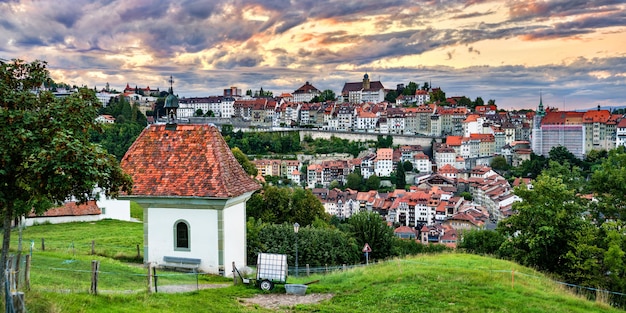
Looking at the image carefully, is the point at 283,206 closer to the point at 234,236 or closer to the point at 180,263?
the point at 234,236

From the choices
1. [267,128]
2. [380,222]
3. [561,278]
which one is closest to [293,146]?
[267,128]

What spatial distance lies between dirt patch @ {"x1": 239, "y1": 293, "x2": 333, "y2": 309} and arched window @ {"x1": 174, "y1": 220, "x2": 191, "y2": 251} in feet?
10.9

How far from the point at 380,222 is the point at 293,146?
9261 centimetres

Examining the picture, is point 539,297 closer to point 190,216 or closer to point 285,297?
point 285,297

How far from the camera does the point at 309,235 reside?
2569 cm

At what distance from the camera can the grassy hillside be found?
31.4 ft

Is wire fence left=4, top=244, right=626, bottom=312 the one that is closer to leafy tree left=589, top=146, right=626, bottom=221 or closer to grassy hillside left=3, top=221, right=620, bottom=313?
grassy hillside left=3, top=221, right=620, bottom=313

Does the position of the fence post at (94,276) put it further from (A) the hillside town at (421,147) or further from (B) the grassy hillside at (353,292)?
(A) the hillside town at (421,147)

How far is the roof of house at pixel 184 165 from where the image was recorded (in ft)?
48.0

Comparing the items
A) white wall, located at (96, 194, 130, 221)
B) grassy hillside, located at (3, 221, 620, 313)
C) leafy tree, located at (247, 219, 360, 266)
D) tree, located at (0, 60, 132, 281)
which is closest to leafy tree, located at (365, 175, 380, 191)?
white wall, located at (96, 194, 130, 221)

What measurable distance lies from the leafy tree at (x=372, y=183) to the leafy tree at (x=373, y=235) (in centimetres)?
7663

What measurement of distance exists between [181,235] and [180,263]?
75 cm

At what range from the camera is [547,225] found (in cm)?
2091

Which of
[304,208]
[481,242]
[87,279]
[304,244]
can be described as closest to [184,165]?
[87,279]
